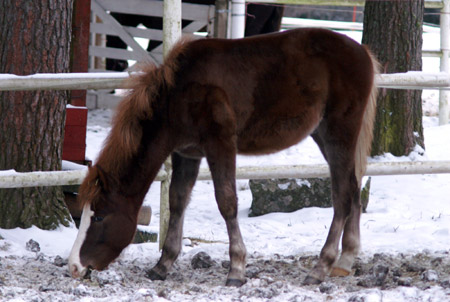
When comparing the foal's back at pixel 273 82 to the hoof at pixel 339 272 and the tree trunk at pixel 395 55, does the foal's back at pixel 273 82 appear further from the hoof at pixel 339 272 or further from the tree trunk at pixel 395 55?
the tree trunk at pixel 395 55

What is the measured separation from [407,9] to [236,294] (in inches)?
184

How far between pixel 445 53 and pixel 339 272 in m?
6.33

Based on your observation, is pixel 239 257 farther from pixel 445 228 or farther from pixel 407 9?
pixel 407 9

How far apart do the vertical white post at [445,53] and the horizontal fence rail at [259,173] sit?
510 cm

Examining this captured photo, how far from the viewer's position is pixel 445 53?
9.49 metres

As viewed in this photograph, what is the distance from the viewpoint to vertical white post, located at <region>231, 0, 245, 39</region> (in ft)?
24.9

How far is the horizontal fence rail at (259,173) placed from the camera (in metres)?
4.13

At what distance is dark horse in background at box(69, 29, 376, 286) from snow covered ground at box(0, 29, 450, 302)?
0.75 ft

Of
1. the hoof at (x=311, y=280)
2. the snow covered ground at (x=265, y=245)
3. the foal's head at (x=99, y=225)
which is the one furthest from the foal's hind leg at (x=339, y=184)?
the foal's head at (x=99, y=225)

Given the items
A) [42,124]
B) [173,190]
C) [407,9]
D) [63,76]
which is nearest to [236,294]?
[173,190]

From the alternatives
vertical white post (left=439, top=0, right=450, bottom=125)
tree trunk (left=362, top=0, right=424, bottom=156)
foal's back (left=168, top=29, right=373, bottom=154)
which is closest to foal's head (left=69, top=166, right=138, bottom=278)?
foal's back (left=168, top=29, right=373, bottom=154)

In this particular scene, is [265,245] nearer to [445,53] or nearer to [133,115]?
[133,115]

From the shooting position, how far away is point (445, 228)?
5035 millimetres

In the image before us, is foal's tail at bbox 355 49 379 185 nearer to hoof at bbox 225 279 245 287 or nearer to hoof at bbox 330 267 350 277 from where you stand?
hoof at bbox 330 267 350 277
